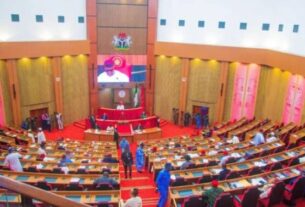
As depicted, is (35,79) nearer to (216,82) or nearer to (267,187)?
(216,82)

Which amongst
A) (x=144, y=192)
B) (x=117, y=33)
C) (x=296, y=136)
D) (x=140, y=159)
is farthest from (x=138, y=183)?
(x=117, y=33)

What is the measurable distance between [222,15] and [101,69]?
9.07 m

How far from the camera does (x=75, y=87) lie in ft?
68.4

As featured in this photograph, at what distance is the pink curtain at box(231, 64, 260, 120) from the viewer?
1927 centimetres

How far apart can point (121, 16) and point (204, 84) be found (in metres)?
7.53

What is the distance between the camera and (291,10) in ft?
55.7

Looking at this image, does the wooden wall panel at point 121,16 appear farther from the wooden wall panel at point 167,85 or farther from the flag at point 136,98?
the flag at point 136,98

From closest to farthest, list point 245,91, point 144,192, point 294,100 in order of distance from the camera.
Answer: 1. point 144,192
2. point 294,100
3. point 245,91

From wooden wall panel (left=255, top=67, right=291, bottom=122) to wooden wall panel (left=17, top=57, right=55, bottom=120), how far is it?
13625 mm

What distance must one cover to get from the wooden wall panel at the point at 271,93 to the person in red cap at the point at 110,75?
370 inches

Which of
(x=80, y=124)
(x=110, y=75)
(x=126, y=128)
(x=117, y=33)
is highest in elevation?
(x=117, y=33)

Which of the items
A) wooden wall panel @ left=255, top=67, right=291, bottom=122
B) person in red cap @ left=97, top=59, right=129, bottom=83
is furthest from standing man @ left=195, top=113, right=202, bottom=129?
person in red cap @ left=97, top=59, right=129, bottom=83

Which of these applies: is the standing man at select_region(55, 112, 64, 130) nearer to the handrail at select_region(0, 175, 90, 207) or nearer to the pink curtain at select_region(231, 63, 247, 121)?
the pink curtain at select_region(231, 63, 247, 121)

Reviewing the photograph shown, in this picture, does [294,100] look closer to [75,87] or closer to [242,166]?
[242,166]
